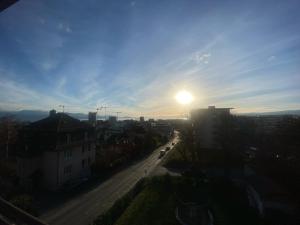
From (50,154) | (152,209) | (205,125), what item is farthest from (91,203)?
(205,125)

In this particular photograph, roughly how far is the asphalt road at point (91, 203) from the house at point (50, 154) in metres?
4.03

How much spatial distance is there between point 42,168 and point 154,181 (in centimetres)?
1288

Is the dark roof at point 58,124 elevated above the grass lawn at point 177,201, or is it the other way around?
the dark roof at point 58,124

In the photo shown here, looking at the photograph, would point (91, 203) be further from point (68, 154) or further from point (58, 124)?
point (58, 124)

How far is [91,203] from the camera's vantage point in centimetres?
2186

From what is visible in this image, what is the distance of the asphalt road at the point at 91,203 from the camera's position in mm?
18656

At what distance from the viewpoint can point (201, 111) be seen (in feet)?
152

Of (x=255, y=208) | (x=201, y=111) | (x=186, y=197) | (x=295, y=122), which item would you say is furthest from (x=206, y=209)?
(x=201, y=111)

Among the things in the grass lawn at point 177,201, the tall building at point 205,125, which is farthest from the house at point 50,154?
the tall building at point 205,125

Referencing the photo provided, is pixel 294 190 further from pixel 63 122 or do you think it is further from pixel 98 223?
pixel 63 122

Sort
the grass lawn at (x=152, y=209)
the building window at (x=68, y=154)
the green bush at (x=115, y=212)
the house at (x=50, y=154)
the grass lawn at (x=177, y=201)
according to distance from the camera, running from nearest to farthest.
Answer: the grass lawn at (x=152, y=209), the green bush at (x=115, y=212), the grass lawn at (x=177, y=201), the house at (x=50, y=154), the building window at (x=68, y=154)

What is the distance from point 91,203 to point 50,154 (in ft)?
25.7

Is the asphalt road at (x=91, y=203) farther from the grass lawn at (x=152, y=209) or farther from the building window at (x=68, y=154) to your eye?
the building window at (x=68, y=154)

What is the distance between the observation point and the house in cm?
2495
